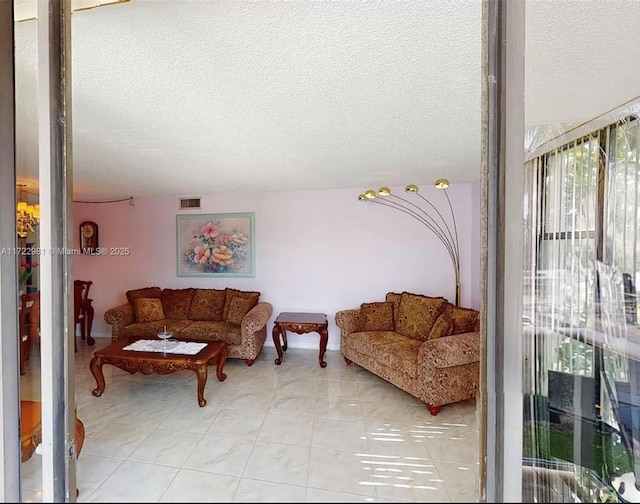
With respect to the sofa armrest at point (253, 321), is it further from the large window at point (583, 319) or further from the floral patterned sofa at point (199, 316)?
the large window at point (583, 319)

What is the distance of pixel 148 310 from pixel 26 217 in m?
3.14

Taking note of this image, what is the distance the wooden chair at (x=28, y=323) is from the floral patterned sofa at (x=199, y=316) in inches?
92.8

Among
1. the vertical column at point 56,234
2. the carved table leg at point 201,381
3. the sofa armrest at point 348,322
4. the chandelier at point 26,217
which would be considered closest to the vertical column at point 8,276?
the chandelier at point 26,217

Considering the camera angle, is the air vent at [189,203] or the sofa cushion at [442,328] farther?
the air vent at [189,203]

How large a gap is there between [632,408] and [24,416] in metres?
2.43

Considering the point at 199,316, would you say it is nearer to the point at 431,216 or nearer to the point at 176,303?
the point at 176,303

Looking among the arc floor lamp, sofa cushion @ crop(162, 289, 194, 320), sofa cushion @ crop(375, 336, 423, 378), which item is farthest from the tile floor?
the arc floor lamp

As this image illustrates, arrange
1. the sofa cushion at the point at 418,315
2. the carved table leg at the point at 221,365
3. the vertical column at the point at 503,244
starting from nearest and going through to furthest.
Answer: the vertical column at the point at 503,244, the carved table leg at the point at 221,365, the sofa cushion at the point at 418,315

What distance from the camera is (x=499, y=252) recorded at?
62cm

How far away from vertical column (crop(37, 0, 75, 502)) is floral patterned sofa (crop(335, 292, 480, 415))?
1.79m

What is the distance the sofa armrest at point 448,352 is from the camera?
2135 mm

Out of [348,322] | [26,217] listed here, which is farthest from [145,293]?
[26,217]

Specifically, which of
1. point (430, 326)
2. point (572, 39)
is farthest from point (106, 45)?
point (430, 326)

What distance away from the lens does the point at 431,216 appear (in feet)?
11.4
